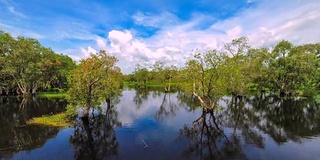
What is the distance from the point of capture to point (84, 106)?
34.1 m

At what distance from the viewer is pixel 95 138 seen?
25406mm

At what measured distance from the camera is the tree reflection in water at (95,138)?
20844mm

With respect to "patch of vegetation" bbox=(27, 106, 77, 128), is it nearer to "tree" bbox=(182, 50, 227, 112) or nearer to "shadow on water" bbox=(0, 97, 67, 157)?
"shadow on water" bbox=(0, 97, 67, 157)

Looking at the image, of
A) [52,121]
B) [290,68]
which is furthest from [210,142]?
[290,68]

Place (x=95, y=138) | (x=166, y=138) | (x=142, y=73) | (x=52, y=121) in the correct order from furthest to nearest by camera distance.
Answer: (x=142, y=73)
(x=52, y=121)
(x=166, y=138)
(x=95, y=138)

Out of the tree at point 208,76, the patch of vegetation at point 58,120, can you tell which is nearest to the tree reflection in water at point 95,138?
the patch of vegetation at point 58,120

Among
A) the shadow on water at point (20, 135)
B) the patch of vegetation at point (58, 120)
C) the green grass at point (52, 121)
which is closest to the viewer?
the shadow on water at point (20, 135)

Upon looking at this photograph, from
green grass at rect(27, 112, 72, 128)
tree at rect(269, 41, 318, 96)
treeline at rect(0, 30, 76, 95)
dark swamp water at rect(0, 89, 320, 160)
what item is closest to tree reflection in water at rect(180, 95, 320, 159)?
dark swamp water at rect(0, 89, 320, 160)

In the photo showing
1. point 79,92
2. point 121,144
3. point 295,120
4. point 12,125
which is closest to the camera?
point 121,144

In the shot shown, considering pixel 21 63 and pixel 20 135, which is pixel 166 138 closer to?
pixel 20 135

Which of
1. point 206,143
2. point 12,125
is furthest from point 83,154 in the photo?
point 12,125

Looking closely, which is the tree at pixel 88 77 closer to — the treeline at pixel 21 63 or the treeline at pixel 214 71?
the treeline at pixel 214 71

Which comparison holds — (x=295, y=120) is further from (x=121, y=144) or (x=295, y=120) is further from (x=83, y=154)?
(x=83, y=154)

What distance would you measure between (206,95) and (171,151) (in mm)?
18857
